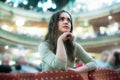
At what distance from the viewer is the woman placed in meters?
1.10

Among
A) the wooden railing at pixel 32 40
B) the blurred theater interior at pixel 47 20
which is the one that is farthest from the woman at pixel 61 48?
Result: the wooden railing at pixel 32 40

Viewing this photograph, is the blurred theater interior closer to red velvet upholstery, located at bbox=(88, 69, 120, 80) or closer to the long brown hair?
the long brown hair

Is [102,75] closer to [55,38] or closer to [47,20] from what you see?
[55,38]

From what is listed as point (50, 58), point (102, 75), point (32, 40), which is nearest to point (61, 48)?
point (50, 58)

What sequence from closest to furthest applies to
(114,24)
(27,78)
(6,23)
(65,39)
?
(27,78) → (65,39) → (6,23) → (114,24)

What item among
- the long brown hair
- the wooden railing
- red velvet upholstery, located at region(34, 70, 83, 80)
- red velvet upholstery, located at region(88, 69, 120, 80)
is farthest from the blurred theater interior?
red velvet upholstery, located at region(34, 70, 83, 80)

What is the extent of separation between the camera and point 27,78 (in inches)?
33.4

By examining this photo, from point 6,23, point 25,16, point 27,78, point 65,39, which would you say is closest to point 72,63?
point 65,39

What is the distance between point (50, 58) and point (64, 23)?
236 mm

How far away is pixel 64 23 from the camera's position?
1.29 meters

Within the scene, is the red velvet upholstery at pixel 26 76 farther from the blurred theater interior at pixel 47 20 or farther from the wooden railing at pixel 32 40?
the wooden railing at pixel 32 40

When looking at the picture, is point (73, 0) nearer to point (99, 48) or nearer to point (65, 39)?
point (99, 48)

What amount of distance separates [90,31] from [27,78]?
25.7ft

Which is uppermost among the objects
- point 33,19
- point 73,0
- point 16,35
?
point 73,0
